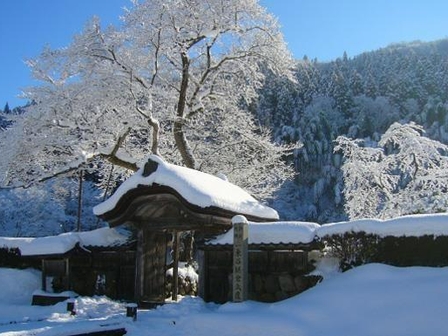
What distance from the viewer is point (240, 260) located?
1069cm

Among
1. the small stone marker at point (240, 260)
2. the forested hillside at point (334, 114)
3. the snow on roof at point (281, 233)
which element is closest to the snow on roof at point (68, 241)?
the snow on roof at point (281, 233)

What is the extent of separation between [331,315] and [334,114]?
39.3 metres

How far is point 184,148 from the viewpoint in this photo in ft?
64.1

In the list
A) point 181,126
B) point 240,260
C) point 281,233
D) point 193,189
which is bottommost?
point 240,260

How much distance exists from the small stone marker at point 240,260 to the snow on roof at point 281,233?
0.57 meters

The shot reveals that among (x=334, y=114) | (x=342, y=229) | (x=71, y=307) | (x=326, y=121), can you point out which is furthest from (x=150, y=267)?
(x=334, y=114)

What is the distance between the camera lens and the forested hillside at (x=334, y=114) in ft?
136

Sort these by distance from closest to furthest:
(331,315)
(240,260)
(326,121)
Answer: (331,315)
(240,260)
(326,121)

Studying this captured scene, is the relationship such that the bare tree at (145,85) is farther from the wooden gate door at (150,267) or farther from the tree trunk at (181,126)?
the wooden gate door at (150,267)

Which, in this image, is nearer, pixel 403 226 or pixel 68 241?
pixel 403 226

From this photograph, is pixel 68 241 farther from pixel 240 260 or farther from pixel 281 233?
pixel 281 233

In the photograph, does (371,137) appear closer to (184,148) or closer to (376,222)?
(184,148)

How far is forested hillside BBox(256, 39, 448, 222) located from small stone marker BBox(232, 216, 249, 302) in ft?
92.8

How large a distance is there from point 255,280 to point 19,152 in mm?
11222
